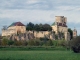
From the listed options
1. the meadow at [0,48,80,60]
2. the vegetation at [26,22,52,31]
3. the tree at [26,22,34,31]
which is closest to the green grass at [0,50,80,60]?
the meadow at [0,48,80,60]

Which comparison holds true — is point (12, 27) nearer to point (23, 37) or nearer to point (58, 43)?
point (23, 37)

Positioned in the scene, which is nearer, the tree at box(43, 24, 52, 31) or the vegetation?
the vegetation

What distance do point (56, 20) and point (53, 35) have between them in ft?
53.5

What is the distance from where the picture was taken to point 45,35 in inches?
4129

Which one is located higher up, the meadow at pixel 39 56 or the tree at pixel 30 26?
the tree at pixel 30 26

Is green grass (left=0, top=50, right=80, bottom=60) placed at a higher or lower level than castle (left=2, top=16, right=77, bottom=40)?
lower

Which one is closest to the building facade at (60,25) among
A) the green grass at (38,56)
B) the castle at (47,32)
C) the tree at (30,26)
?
the castle at (47,32)

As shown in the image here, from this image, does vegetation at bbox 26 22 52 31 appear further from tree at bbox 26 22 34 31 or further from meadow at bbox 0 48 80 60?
meadow at bbox 0 48 80 60

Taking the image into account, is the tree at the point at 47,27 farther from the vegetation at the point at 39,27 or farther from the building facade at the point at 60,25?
the building facade at the point at 60,25

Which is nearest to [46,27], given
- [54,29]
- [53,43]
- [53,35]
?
[54,29]

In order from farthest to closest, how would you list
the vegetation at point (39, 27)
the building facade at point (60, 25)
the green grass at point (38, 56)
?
the vegetation at point (39, 27) → the building facade at point (60, 25) → the green grass at point (38, 56)

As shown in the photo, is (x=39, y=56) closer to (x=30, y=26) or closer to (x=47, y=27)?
(x=47, y=27)

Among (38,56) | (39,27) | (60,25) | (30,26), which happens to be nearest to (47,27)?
(39,27)

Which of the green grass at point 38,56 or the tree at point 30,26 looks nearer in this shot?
the green grass at point 38,56
